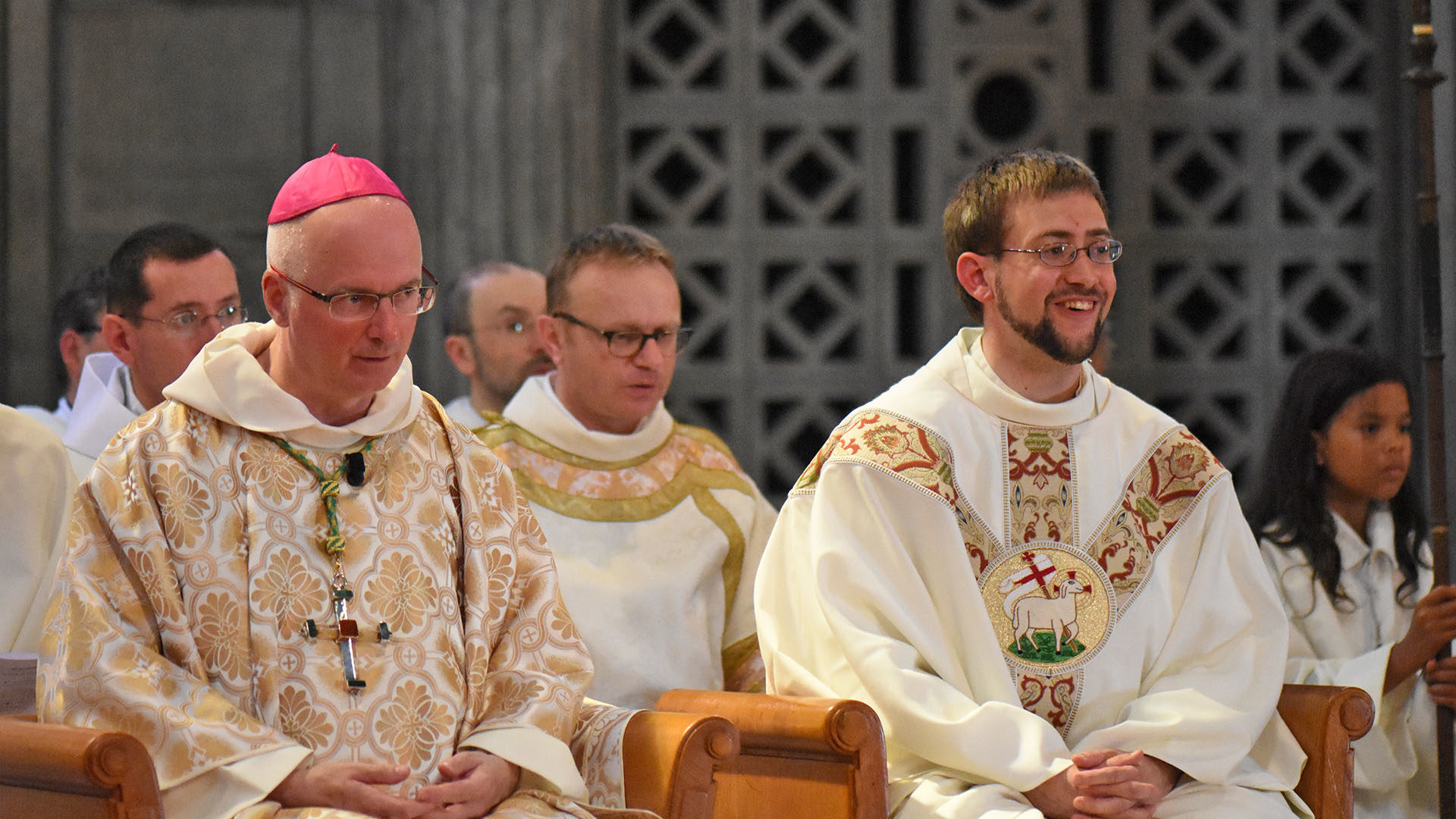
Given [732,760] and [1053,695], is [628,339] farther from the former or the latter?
[1053,695]

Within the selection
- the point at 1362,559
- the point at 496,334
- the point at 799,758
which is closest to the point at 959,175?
the point at 496,334

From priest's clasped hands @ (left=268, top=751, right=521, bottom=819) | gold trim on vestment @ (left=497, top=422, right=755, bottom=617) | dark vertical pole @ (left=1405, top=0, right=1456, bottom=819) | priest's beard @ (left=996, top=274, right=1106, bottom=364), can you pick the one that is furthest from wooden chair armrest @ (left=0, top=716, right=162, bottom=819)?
dark vertical pole @ (left=1405, top=0, right=1456, bottom=819)

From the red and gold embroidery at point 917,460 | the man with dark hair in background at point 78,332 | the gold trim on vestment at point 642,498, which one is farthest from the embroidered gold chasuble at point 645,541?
the man with dark hair in background at point 78,332

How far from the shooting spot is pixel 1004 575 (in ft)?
11.6

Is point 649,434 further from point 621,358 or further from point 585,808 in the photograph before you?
point 585,808

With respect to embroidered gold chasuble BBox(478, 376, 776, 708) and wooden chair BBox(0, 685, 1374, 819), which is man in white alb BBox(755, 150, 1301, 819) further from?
embroidered gold chasuble BBox(478, 376, 776, 708)

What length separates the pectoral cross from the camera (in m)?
2.95

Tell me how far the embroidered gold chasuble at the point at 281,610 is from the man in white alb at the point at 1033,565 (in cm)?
64

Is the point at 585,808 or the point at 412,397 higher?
the point at 412,397

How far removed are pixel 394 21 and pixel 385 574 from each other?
12.1 ft

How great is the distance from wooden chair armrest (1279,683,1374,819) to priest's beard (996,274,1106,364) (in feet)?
2.92

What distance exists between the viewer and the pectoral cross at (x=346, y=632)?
2.95 metres

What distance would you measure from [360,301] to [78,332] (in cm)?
258

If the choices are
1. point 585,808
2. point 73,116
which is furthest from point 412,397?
point 73,116
